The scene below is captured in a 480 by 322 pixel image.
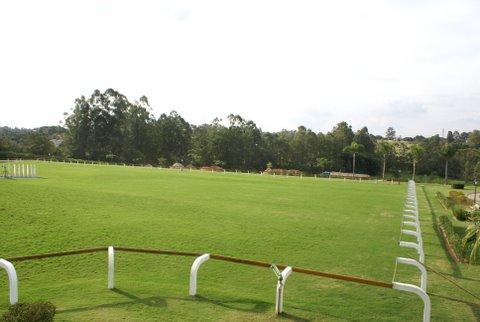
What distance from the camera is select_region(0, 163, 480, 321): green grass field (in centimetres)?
670

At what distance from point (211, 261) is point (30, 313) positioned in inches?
232

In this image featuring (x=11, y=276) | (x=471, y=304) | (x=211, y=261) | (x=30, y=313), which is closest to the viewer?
(x=30, y=313)

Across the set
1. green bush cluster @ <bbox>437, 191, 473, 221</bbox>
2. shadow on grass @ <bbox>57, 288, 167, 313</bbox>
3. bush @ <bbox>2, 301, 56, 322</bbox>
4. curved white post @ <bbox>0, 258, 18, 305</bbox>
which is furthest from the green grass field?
green bush cluster @ <bbox>437, 191, 473, 221</bbox>

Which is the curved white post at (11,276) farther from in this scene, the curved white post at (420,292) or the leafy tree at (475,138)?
the leafy tree at (475,138)

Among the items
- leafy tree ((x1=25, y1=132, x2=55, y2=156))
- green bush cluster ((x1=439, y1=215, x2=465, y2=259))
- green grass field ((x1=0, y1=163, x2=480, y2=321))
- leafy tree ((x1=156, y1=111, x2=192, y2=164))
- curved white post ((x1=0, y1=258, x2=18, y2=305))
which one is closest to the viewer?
curved white post ((x1=0, y1=258, x2=18, y2=305))

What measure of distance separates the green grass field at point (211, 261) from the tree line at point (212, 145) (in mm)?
57451

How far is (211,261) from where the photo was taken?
9.94 meters

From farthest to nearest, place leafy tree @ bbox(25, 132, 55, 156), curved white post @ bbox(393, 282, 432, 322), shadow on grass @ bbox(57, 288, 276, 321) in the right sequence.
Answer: leafy tree @ bbox(25, 132, 55, 156) < shadow on grass @ bbox(57, 288, 276, 321) < curved white post @ bbox(393, 282, 432, 322)

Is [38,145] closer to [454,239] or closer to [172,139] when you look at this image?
[172,139]

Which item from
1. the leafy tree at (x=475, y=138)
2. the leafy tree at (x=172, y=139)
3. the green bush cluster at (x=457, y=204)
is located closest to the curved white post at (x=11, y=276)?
the green bush cluster at (x=457, y=204)

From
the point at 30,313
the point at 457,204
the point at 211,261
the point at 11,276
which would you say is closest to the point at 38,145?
the point at 457,204

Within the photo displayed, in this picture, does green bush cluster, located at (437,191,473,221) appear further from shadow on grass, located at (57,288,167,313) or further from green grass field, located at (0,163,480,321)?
shadow on grass, located at (57,288,167,313)

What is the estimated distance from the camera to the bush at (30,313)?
167 inches

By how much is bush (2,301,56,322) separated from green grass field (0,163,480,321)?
4.47 feet
